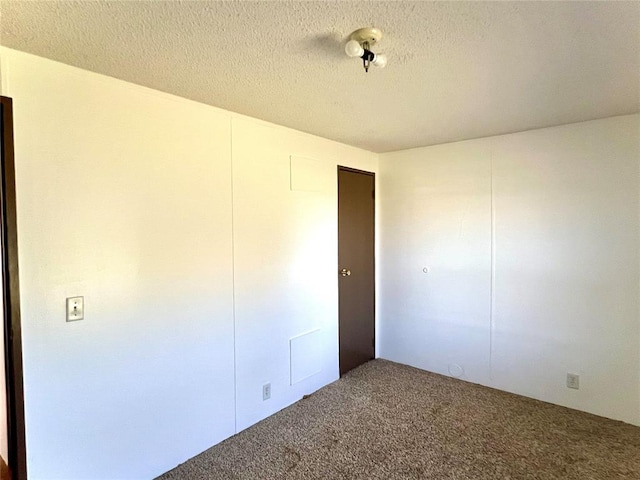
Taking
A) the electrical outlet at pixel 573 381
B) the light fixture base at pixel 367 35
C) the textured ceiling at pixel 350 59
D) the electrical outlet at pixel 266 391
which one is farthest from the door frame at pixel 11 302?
the electrical outlet at pixel 573 381

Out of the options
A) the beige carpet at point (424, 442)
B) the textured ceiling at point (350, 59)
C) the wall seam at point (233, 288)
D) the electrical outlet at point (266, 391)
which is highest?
the textured ceiling at point (350, 59)

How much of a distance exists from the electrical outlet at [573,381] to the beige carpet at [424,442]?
0.67ft

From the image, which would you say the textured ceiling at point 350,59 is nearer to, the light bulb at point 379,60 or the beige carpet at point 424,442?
the light bulb at point 379,60

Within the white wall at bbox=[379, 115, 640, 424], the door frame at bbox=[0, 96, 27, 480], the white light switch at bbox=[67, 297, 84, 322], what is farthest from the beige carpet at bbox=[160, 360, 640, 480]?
the white light switch at bbox=[67, 297, 84, 322]

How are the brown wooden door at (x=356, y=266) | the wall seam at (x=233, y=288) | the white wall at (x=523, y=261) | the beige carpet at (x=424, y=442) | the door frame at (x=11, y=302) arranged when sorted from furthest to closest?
the brown wooden door at (x=356, y=266) < the white wall at (x=523, y=261) < the wall seam at (x=233, y=288) < the beige carpet at (x=424, y=442) < the door frame at (x=11, y=302)

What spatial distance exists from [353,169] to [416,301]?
5.13ft

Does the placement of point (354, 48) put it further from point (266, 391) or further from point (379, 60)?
point (266, 391)

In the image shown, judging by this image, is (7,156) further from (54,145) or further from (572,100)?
(572,100)

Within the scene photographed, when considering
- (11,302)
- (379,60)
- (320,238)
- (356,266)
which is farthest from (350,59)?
(356,266)

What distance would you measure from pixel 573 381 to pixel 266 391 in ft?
8.26

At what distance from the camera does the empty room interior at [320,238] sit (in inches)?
63.7

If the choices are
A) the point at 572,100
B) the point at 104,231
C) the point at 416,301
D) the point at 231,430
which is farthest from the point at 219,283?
the point at 572,100

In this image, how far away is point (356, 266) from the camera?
3799mm

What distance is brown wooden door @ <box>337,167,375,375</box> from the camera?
3.62 m
